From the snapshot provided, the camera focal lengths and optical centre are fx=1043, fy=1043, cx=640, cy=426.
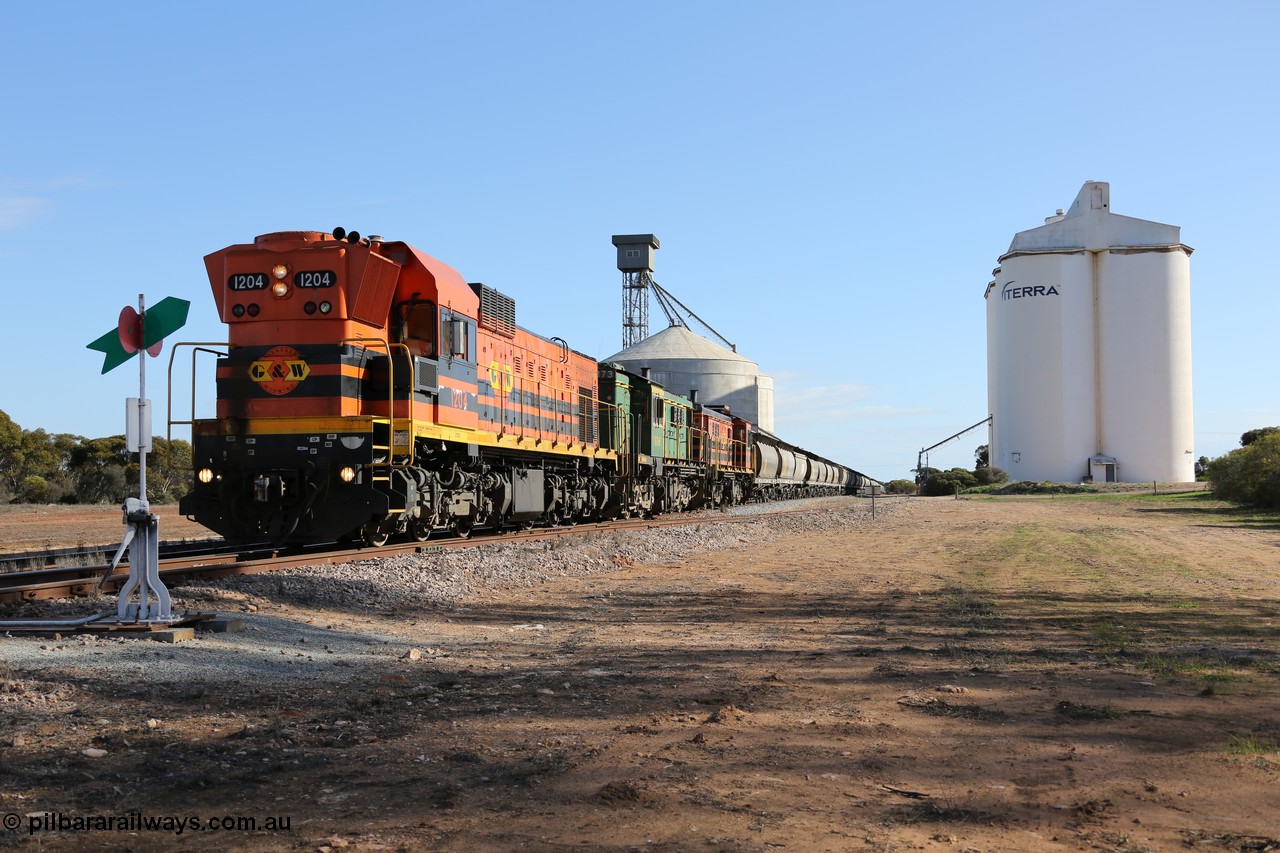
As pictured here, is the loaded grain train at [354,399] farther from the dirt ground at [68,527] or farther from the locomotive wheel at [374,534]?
the dirt ground at [68,527]

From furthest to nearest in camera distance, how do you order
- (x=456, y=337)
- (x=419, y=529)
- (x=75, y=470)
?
1. (x=75, y=470)
2. (x=419, y=529)
3. (x=456, y=337)

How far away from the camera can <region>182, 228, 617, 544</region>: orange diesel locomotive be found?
13.6 meters

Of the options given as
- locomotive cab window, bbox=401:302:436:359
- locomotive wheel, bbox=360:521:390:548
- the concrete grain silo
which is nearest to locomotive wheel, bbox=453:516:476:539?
locomotive wheel, bbox=360:521:390:548

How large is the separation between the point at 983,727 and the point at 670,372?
75754 millimetres

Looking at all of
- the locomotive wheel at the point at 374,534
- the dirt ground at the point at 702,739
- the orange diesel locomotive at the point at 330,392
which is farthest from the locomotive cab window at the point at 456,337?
the dirt ground at the point at 702,739

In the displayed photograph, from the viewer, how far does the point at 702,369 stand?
82.4m

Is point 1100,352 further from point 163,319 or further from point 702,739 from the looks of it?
point 702,739

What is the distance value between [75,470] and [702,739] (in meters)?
49.5

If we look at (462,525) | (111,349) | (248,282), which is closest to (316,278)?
(248,282)

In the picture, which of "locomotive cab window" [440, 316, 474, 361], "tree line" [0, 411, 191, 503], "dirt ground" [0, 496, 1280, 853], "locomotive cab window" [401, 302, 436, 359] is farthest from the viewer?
"tree line" [0, 411, 191, 503]

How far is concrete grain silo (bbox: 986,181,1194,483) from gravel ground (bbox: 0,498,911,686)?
6397 cm

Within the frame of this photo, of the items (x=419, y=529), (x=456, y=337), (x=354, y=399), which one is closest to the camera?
(x=354, y=399)

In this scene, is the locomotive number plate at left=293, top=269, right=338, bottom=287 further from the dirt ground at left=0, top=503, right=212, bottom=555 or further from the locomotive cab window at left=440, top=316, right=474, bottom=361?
the dirt ground at left=0, top=503, right=212, bottom=555

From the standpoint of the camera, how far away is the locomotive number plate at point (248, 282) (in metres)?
14.2
